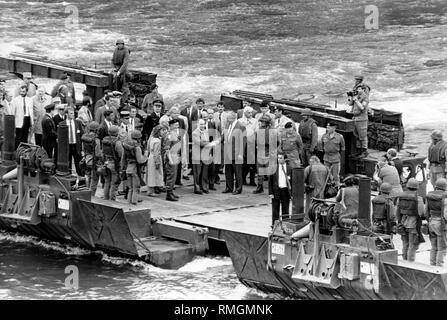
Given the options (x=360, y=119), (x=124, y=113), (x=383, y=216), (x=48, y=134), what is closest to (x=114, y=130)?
(x=124, y=113)

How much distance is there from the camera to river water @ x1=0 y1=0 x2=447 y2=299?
4078cm

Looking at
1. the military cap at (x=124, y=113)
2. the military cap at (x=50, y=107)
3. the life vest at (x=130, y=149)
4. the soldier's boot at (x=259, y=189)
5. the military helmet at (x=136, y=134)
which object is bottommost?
the soldier's boot at (x=259, y=189)

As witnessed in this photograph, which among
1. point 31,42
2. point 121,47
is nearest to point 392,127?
point 121,47

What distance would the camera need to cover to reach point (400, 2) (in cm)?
5412

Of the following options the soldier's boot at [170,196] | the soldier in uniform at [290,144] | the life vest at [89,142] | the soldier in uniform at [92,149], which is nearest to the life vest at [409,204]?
the soldier in uniform at [290,144]

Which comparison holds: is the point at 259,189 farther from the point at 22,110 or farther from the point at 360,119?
the point at 22,110

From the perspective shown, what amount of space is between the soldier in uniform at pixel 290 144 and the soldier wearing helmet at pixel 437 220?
3.58 metres

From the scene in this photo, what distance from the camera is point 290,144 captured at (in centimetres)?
2380

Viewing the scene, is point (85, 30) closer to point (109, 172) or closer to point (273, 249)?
point (109, 172)

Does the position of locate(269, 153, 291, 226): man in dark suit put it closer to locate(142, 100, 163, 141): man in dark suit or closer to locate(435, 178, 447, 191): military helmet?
locate(435, 178, 447, 191): military helmet

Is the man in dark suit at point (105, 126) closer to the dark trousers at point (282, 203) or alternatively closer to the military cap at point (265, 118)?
the military cap at point (265, 118)

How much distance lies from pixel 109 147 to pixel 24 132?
126 inches

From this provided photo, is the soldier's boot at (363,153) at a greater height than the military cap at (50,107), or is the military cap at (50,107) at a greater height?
the military cap at (50,107)

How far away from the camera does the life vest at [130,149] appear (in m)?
23.9
